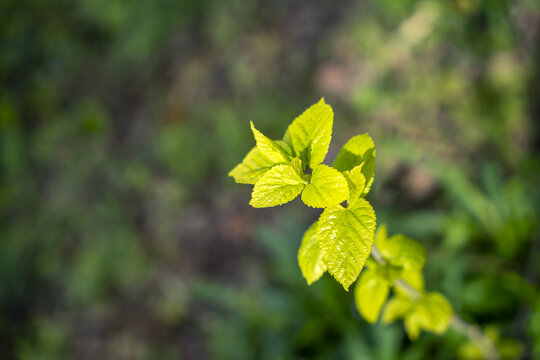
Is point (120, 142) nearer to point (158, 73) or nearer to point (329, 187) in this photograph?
point (158, 73)

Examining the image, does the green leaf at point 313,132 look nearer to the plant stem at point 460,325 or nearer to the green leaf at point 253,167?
the green leaf at point 253,167

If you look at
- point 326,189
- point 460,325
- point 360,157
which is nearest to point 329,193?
point 326,189

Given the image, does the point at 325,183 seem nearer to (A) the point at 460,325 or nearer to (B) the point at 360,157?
(B) the point at 360,157

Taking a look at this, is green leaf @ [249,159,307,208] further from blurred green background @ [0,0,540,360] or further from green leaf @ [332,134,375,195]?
blurred green background @ [0,0,540,360]

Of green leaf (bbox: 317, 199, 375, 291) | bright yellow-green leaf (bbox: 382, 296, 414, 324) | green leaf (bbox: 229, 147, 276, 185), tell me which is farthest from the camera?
bright yellow-green leaf (bbox: 382, 296, 414, 324)

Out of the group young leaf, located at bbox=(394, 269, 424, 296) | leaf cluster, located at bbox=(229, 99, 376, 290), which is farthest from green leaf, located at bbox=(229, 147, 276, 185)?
young leaf, located at bbox=(394, 269, 424, 296)

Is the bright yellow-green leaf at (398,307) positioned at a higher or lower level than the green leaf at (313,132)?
lower

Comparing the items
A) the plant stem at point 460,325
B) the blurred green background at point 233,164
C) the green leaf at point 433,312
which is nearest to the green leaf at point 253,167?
the plant stem at point 460,325
